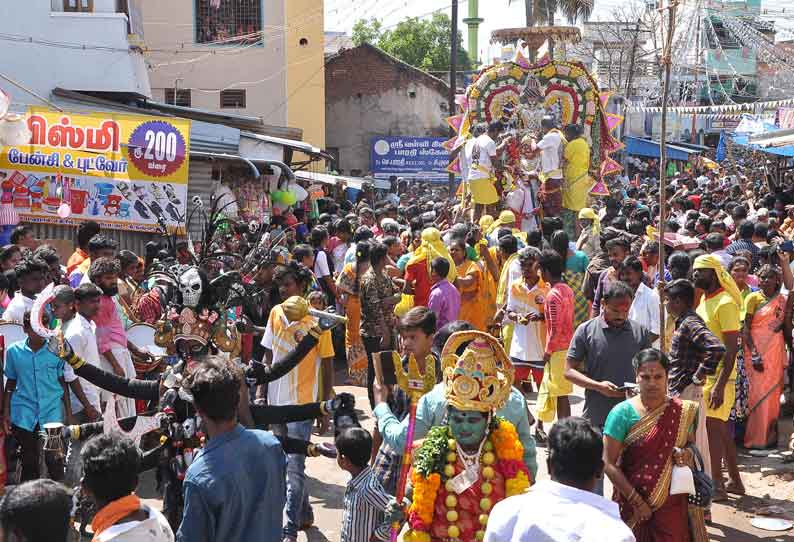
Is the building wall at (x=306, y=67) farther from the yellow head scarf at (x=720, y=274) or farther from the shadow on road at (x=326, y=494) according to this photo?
the yellow head scarf at (x=720, y=274)

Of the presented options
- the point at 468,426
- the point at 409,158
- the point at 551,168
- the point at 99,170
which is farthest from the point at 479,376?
the point at 409,158

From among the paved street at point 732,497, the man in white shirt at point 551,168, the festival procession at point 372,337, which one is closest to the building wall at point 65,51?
the festival procession at point 372,337

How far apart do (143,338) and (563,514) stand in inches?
191

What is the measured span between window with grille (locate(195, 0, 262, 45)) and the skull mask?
25.2 meters

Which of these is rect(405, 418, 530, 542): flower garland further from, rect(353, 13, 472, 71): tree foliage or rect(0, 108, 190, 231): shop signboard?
rect(353, 13, 472, 71): tree foliage

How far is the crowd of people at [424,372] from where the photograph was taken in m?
3.67

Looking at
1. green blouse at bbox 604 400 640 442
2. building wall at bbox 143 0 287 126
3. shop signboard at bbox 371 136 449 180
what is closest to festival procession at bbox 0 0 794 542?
green blouse at bbox 604 400 640 442

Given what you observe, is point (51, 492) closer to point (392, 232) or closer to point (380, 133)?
point (392, 232)

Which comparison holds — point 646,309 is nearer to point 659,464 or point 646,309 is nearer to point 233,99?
point 659,464

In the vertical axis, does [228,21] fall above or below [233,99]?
above

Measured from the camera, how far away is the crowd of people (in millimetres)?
3668

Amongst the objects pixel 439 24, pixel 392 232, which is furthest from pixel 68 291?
pixel 439 24

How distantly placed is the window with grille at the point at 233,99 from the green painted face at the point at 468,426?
2682 centimetres

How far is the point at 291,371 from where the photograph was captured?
276 inches
